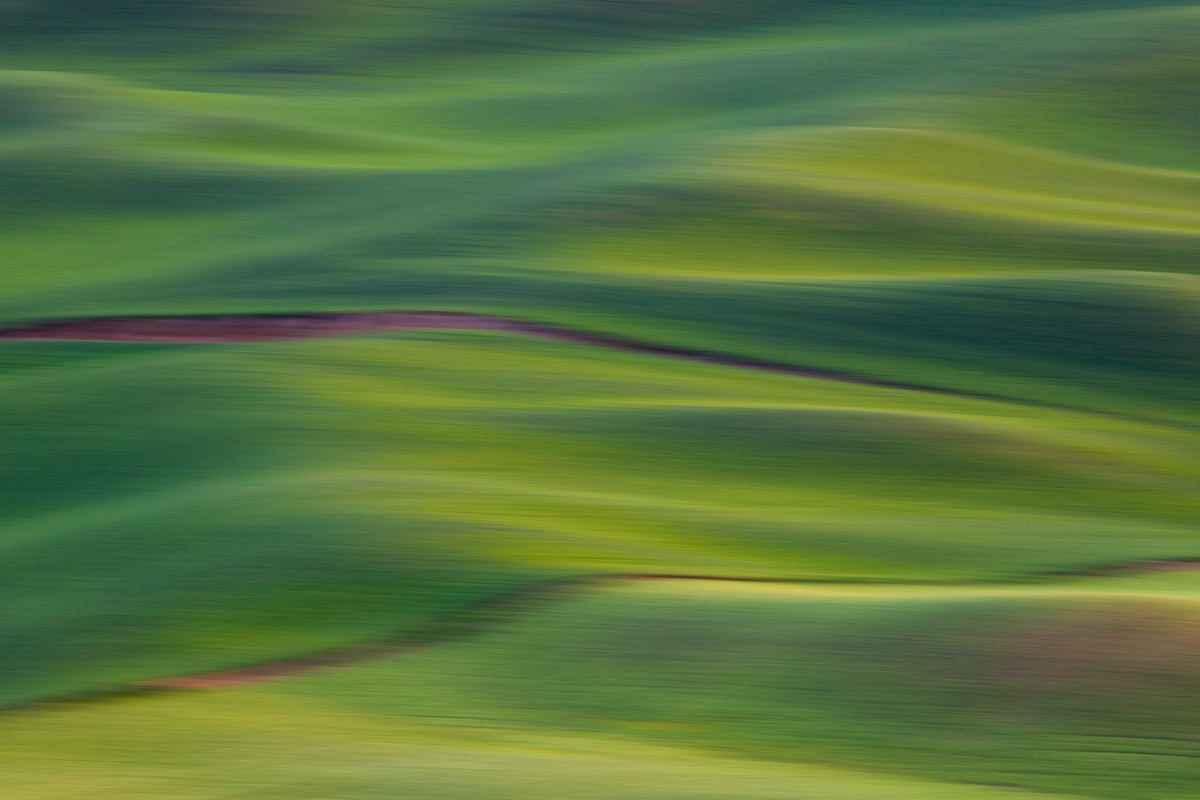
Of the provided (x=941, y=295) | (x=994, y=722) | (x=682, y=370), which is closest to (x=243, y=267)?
(x=682, y=370)

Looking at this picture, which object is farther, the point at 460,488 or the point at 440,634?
the point at 460,488

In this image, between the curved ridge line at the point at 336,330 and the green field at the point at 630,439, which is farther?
the curved ridge line at the point at 336,330

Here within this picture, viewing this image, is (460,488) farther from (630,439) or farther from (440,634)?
(440,634)

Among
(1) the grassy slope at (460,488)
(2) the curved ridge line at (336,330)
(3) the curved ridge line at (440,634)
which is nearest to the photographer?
(3) the curved ridge line at (440,634)

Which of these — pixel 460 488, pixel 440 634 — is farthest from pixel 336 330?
pixel 440 634

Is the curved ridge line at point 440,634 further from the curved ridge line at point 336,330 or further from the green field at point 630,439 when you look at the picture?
the curved ridge line at point 336,330

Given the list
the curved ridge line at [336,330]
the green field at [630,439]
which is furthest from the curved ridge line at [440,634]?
the curved ridge line at [336,330]
